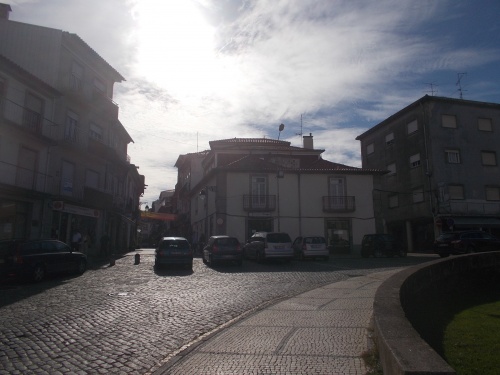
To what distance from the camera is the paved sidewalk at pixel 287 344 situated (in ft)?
15.8

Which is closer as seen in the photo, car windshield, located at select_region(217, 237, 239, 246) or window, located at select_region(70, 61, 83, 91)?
car windshield, located at select_region(217, 237, 239, 246)

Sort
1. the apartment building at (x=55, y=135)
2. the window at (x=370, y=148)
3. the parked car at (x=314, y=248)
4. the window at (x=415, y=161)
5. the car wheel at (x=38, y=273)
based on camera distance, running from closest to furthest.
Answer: the car wheel at (x=38, y=273)
the apartment building at (x=55, y=135)
the parked car at (x=314, y=248)
the window at (x=415, y=161)
the window at (x=370, y=148)

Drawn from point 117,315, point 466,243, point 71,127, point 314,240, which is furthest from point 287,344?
point 71,127

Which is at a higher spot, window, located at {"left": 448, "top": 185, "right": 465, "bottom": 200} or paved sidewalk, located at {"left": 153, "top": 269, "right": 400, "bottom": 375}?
window, located at {"left": 448, "top": 185, "right": 465, "bottom": 200}

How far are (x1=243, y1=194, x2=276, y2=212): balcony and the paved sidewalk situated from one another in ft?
69.3

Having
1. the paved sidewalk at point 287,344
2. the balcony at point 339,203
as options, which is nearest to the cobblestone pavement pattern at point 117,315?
the paved sidewalk at point 287,344

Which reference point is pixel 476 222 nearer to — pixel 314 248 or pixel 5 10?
pixel 314 248

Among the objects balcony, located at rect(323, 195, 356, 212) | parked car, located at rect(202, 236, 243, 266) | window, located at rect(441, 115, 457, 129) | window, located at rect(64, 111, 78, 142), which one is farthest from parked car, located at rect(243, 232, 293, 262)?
window, located at rect(441, 115, 457, 129)

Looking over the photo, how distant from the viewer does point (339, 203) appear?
101ft

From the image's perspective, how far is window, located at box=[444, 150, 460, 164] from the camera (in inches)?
1428

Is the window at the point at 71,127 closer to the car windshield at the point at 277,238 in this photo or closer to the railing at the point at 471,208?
the car windshield at the point at 277,238

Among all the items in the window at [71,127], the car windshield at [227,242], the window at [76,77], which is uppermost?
the window at [76,77]

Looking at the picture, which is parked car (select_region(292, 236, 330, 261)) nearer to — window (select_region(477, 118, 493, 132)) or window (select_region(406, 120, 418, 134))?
window (select_region(406, 120, 418, 134))

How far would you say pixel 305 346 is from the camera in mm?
5668
